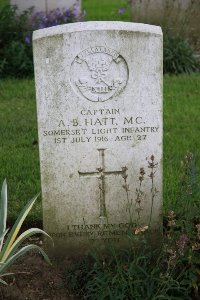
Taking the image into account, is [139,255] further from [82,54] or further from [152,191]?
[82,54]

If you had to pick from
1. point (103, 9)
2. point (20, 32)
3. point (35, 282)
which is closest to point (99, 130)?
point (35, 282)

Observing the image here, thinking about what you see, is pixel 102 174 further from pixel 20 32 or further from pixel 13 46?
pixel 20 32

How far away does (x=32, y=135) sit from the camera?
613 centimetres

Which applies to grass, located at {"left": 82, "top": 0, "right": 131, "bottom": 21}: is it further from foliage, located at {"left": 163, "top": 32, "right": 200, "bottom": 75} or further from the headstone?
the headstone

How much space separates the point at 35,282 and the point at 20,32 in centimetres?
487

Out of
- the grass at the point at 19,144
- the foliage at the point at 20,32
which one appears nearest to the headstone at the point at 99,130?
the grass at the point at 19,144

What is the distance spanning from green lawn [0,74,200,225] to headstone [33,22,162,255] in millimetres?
443

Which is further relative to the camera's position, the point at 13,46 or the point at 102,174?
the point at 13,46

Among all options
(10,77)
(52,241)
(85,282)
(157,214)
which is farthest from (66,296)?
(10,77)

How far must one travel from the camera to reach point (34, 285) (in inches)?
152

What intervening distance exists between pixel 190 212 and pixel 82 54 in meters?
1.03

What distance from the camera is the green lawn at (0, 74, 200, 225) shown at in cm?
500

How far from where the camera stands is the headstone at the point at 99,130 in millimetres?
3758

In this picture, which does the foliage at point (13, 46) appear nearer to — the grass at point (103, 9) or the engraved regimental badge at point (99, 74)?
A: the grass at point (103, 9)
